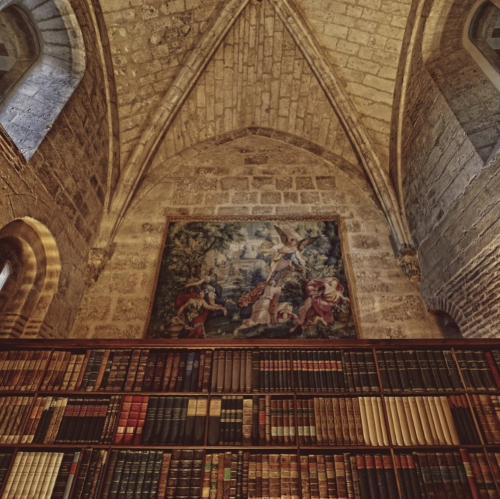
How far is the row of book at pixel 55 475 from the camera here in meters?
2.39

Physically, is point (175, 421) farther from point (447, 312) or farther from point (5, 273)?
point (447, 312)

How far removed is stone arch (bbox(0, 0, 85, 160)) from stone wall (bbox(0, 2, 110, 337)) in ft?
0.32

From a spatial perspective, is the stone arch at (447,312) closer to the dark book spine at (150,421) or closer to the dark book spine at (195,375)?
the dark book spine at (195,375)

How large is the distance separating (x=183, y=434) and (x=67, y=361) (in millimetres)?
1182

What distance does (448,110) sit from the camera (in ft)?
13.8

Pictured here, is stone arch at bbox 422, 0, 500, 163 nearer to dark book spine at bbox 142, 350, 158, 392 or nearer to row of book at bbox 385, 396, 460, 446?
row of book at bbox 385, 396, 460, 446

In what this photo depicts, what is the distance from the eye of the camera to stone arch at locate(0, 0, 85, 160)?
11.9ft

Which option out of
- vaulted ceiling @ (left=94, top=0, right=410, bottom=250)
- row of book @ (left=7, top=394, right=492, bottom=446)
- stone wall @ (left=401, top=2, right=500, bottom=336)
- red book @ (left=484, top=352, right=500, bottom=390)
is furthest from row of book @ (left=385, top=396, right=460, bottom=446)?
vaulted ceiling @ (left=94, top=0, right=410, bottom=250)

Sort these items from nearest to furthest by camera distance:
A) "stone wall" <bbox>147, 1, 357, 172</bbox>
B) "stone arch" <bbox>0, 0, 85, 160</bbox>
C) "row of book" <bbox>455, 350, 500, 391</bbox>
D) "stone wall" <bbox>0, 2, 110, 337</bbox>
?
"row of book" <bbox>455, 350, 500, 391</bbox> → "stone wall" <bbox>0, 2, 110, 337</bbox> → "stone arch" <bbox>0, 0, 85, 160</bbox> → "stone wall" <bbox>147, 1, 357, 172</bbox>

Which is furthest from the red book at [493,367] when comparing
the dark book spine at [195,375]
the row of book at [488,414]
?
the dark book spine at [195,375]

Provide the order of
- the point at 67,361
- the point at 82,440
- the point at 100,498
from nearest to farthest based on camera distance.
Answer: the point at 100,498 → the point at 82,440 → the point at 67,361

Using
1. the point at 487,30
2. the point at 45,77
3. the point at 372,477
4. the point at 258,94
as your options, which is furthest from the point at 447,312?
the point at 45,77

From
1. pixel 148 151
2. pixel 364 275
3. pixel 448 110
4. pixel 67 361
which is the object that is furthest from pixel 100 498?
pixel 448 110

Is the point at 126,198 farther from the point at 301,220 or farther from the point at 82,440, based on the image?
the point at 82,440
